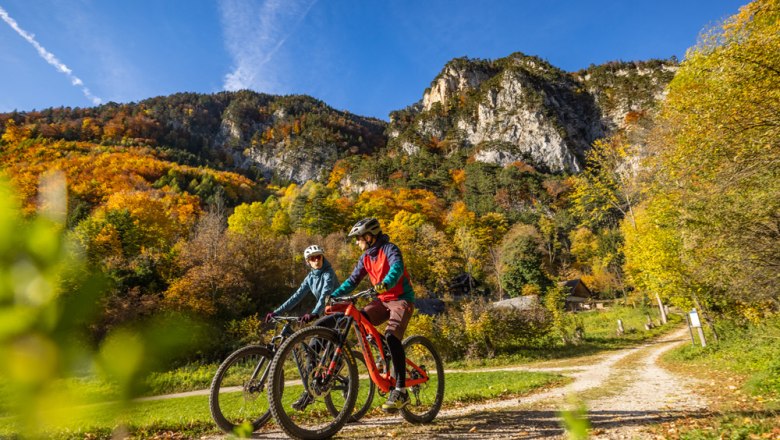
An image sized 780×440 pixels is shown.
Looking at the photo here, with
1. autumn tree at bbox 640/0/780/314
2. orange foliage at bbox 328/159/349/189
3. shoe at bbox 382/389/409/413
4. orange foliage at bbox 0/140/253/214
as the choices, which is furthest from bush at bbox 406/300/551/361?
orange foliage at bbox 328/159/349/189

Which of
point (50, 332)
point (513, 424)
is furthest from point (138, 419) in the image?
point (513, 424)

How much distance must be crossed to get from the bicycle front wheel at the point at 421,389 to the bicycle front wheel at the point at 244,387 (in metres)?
1.66

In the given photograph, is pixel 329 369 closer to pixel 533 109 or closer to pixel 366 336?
pixel 366 336

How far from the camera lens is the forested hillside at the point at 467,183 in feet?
29.6

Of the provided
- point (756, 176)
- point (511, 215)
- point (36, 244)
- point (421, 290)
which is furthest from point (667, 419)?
point (511, 215)

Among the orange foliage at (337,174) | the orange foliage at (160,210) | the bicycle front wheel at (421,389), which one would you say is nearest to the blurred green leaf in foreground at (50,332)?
the bicycle front wheel at (421,389)

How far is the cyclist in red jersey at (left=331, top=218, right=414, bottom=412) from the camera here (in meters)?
4.12

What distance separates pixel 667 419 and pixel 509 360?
1849 centimetres

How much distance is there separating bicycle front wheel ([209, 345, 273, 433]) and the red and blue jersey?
3.95ft

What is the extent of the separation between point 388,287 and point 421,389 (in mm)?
2097

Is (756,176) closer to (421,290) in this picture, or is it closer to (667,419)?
(667,419)

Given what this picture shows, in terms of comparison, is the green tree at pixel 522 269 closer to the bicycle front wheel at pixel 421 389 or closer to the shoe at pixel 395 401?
the bicycle front wheel at pixel 421 389

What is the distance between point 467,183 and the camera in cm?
8981

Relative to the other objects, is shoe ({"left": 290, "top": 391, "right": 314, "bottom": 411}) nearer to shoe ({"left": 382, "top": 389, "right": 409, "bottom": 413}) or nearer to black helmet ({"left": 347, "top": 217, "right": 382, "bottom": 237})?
shoe ({"left": 382, "top": 389, "right": 409, "bottom": 413})
